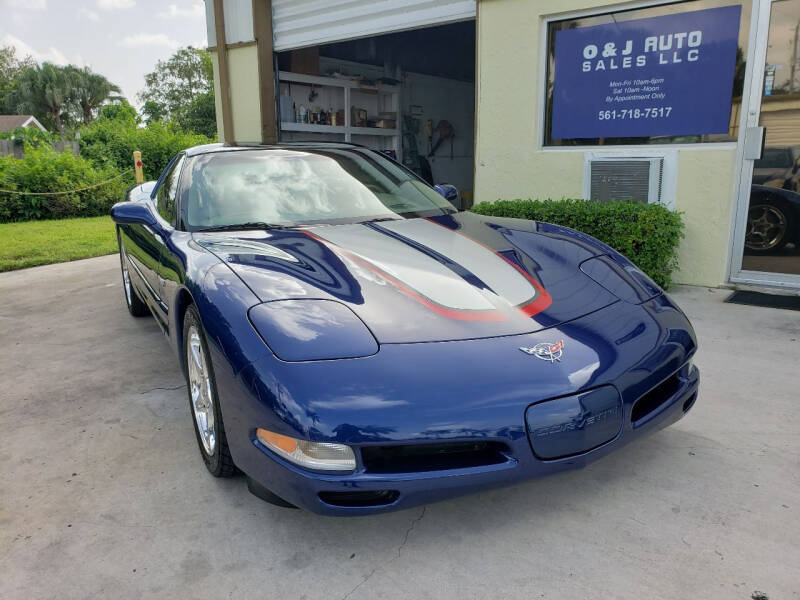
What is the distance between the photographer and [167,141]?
16797 millimetres

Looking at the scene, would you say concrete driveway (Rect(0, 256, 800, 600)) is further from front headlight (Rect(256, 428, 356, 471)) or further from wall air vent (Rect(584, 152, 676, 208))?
wall air vent (Rect(584, 152, 676, 208))

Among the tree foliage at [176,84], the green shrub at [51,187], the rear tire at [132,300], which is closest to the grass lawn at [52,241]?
the green shrub at [51,187]

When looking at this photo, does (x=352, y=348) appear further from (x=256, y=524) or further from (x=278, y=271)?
(x=256, y=524)

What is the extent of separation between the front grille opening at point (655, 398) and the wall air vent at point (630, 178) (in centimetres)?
A: 350

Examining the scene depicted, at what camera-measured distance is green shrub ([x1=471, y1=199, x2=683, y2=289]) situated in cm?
476

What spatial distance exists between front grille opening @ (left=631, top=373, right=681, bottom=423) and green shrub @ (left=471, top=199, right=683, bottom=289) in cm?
280

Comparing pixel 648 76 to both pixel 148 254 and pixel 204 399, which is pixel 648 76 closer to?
pixel 148 254

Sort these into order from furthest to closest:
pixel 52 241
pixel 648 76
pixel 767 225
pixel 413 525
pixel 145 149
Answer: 1. pixel 145 149
2. pixel 52 241
3. pixel 648 76
4. pixel 767 225
5. pixel 413 525

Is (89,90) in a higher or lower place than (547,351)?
higher

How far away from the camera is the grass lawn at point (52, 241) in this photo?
7.32 m

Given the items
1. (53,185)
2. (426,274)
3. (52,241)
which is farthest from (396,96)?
(426,274)

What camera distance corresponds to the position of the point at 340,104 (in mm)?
9977

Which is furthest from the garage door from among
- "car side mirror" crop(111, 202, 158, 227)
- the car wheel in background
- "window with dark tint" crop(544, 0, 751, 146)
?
"car side mirror" crop(111, 202, 158, 227)

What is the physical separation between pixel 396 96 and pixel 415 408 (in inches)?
386
